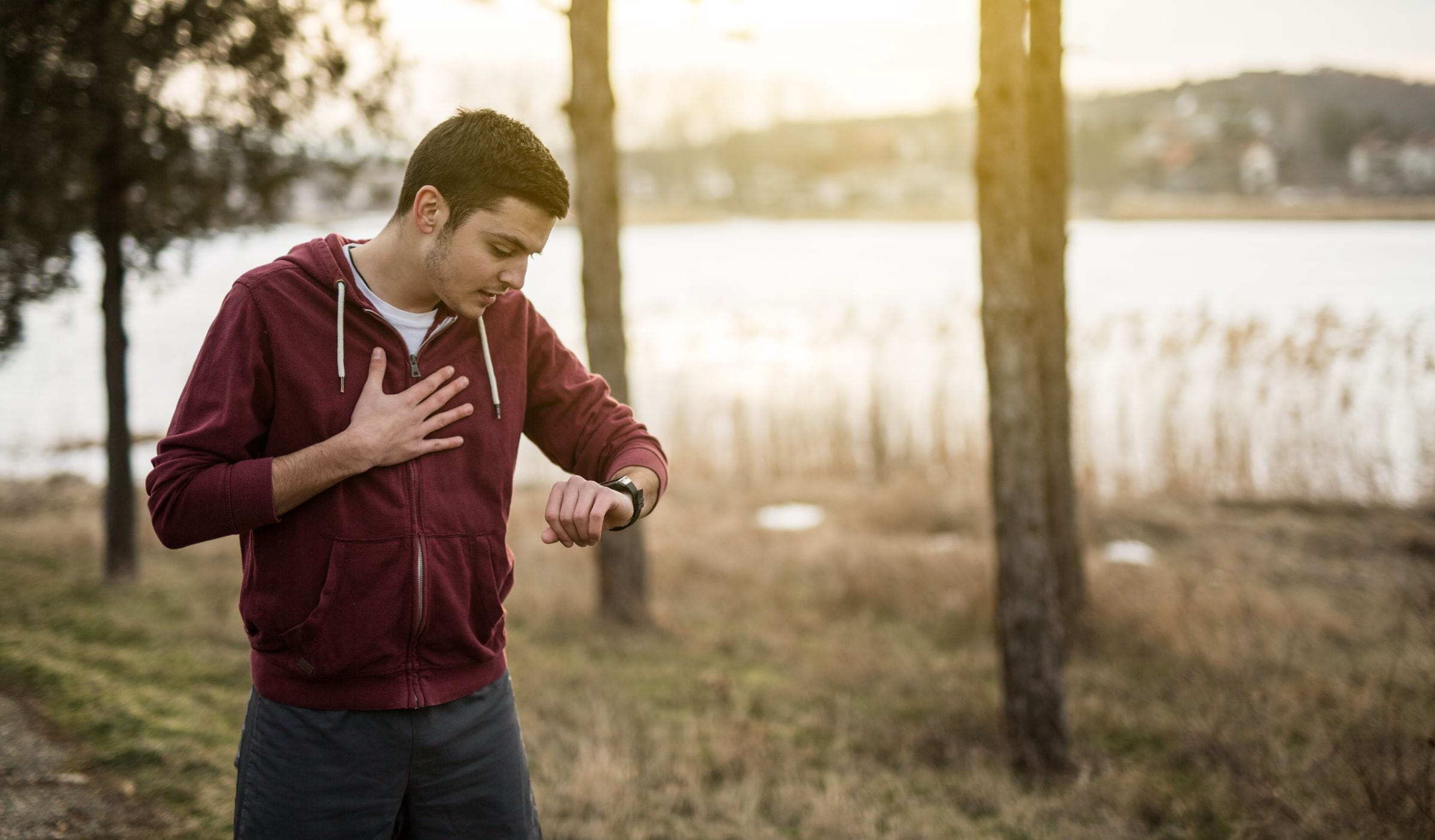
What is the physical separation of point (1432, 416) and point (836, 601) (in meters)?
5.88

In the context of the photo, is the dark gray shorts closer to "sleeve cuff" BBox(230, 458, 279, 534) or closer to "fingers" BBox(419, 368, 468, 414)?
"sleeve cuff" BBox(230, 458, 279, 534)

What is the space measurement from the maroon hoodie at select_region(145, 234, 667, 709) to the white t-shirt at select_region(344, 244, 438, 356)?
2 cm

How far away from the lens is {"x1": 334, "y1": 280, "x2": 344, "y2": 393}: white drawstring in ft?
6.11

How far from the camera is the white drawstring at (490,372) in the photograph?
6.61ft

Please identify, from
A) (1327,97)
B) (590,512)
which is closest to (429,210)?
(590,512)

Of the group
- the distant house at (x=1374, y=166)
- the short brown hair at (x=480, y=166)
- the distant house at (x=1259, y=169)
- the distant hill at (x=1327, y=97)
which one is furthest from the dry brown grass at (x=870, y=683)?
the distant house at (x=1259, y=169)

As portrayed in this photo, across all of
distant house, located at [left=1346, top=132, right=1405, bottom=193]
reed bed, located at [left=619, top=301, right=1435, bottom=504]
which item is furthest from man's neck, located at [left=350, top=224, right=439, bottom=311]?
distant house, located at [left=1346, top=132, right=1405, bottom=193]

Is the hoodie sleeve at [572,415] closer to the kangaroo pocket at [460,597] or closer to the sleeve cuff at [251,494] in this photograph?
the kangaroo pocket at [460,597]

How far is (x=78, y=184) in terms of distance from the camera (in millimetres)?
6258

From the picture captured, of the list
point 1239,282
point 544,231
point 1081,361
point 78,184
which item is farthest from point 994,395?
point 1239,282

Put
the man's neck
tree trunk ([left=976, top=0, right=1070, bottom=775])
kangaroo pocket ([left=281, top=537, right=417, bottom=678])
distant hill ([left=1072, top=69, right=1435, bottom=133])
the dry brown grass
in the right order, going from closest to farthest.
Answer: kangaroo pocket ([left=281, top=537, right=417, bottom=678]) → the man's neck → the dry brown grass → tree trunk ([left=976, top=0, right=1070, bottom=775]) → distant hill ([left=1072, top=69, right=1435, bottom=133])

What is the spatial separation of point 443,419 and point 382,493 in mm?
172

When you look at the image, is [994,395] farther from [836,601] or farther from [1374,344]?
[1374,344]

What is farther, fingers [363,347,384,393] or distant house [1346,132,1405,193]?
distant house [1346,132,1405,193]
